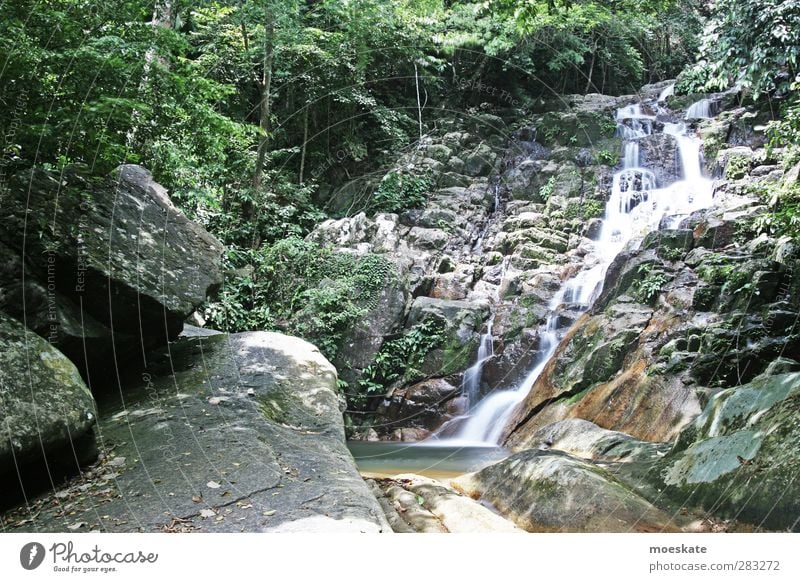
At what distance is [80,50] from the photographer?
159 inches

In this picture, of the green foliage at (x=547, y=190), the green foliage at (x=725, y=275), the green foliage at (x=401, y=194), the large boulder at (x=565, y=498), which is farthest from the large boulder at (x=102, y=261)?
the green foliage at (x=547, y=190)

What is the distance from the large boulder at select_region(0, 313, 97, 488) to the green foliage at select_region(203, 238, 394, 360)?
3471mm

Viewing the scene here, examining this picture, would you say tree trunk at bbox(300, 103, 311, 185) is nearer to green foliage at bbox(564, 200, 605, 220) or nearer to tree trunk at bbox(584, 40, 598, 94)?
green foliage at bbox(564, 200, 605, 220)

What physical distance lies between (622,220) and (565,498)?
29.7 feet

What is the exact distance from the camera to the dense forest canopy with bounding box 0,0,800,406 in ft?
13.5

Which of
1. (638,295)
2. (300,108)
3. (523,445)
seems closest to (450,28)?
(300,108)

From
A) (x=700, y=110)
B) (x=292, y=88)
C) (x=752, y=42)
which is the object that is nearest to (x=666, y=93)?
(x=700, y=110)

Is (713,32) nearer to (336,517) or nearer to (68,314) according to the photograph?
(336,517)

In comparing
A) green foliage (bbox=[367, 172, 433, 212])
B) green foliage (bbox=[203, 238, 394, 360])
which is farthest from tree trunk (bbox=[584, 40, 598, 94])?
green foliage (bbox=[203, 238, 394, 360])

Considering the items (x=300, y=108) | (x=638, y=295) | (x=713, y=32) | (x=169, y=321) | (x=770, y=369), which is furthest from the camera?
(x=300, y=108)

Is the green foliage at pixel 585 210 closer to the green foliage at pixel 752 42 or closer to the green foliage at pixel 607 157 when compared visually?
the green foliage at pixel 607 157

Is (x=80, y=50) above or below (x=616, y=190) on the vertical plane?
above

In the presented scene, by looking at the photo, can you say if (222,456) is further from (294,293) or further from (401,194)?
(401,194)

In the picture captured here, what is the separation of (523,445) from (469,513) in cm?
337
